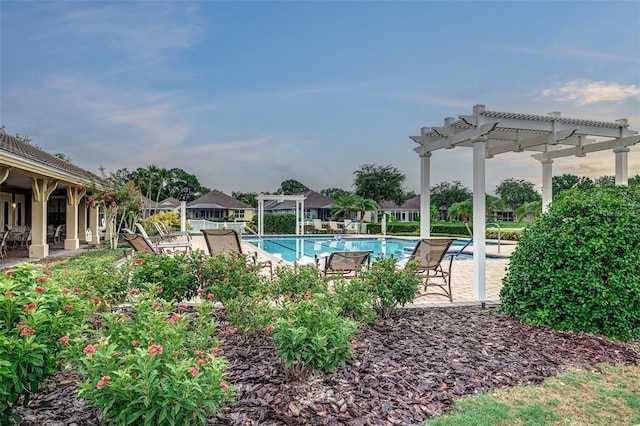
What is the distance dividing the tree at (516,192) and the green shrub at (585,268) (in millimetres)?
57004

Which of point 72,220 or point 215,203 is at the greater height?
point 215,203

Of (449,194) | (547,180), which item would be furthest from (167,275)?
(449,194)

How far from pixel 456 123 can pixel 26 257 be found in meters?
12.3

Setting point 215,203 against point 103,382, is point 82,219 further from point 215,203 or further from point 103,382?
point 215,203

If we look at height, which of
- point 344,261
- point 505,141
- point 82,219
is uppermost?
point 505,141

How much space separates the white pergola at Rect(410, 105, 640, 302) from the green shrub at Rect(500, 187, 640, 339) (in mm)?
1247

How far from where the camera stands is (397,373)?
3.33m

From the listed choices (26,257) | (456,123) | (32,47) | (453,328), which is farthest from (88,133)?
(453,328)

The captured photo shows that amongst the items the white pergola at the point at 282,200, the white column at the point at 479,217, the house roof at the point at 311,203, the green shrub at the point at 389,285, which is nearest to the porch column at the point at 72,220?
the white pergola at the point at 282,200

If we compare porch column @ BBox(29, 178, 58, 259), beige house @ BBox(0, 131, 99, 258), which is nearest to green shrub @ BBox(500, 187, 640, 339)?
beige house @ BBox(0, 131, 99, 258)

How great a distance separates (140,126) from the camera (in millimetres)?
18922

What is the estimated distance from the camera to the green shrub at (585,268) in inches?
168

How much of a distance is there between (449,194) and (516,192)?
10447 millimetres

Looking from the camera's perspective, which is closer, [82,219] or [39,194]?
[39,194]
